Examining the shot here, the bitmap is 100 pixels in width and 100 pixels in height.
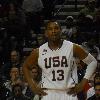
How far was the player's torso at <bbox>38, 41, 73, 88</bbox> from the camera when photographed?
6.48 m

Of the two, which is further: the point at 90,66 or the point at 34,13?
the point at 34,13

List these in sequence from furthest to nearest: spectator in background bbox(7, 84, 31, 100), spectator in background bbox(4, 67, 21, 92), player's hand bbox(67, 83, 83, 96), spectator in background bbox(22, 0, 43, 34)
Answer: spectator in background bbox(22, 0, 43, 34) < spectator in background bbox(4, 67, 21, 92) < spectator in background bbox(7, 84, 31, 100) < player's hand bbox(67, 83, 83, 96)

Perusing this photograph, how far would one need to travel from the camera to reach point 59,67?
648 cm

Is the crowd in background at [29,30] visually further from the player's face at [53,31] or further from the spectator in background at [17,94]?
the player's face at [53,31]

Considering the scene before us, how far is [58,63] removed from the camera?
647 centimetres

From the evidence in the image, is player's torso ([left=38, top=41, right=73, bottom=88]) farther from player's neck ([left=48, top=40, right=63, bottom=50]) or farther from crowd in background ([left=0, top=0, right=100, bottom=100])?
crowd in background ([left=0, top=0, right=100, bottom=100])

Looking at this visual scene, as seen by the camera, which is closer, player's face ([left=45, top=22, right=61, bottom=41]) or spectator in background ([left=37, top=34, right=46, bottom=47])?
player's face ([left=45, top=22, right=61, bottom=41])

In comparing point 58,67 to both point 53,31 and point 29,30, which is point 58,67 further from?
point 29,30

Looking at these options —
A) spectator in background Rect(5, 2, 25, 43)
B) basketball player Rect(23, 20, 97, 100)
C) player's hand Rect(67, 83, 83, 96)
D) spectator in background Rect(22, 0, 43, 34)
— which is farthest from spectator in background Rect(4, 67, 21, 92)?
player's hand Rect(67, 83, 83, 96)

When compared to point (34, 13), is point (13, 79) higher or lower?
lower

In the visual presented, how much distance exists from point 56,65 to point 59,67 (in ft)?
0.16

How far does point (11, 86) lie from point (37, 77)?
0.65 meters

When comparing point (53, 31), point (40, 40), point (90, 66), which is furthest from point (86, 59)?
point (40, 40)

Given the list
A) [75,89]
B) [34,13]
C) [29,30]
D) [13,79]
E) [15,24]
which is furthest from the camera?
[34,13]
